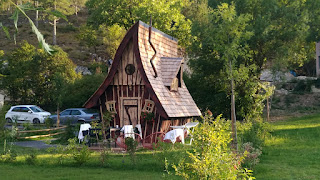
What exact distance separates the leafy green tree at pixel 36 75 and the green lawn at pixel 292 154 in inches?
922

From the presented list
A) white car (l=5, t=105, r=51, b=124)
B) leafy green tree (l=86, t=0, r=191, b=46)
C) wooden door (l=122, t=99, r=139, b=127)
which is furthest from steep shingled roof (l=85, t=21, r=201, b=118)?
leafy green tree (l=86, t=0, r=191, b=46)

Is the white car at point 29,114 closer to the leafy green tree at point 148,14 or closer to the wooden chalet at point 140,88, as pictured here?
the leafy green tree at point 148,14

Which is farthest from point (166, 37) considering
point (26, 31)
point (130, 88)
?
point (26, 31)

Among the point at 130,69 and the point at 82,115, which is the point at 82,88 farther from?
the point at 130,69

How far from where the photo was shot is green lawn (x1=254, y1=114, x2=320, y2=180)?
1302cm

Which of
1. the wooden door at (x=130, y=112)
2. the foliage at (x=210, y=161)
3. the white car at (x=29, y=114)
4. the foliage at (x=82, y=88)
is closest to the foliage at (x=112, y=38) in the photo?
the foliage at (x=82, y=88)

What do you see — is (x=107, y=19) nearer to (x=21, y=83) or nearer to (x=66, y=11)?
(x=21, y=83)

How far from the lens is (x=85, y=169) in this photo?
13812 mm

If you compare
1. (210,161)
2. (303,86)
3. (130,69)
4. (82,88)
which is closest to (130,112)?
(130,69)

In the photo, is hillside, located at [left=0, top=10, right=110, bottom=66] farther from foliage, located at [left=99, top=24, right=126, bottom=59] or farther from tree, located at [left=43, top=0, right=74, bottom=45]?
foliage, located at [left=99, top=24, right=126, bottom=59]

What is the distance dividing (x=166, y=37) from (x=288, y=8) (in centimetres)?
1194

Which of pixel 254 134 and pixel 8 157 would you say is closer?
pixel 8 157

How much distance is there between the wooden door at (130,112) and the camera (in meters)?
20.8

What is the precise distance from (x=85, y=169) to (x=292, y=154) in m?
8.41
